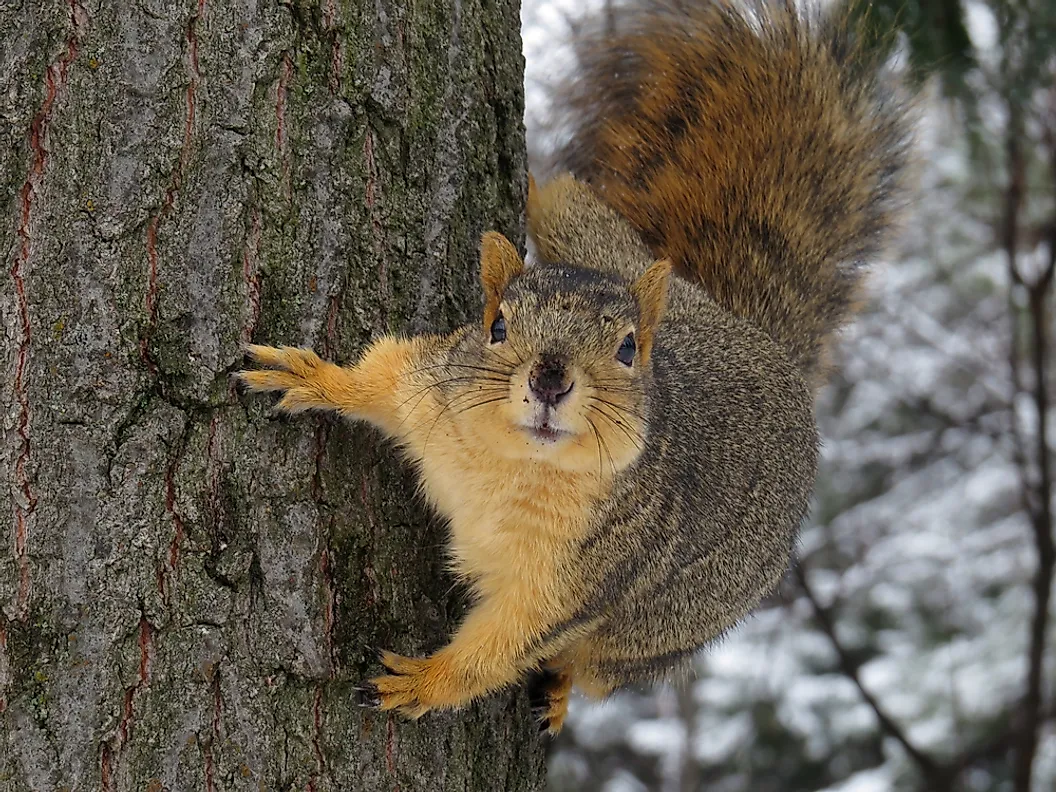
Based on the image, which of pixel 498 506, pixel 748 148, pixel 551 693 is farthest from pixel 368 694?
pixel 748 148

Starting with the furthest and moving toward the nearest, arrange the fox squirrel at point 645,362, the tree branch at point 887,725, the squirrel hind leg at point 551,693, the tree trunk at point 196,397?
the tree branch at point 887,725 → the squirrel hind leg at point 551,693 → the fox squirrel at point 645,362 → the tree trunk at point 196,397

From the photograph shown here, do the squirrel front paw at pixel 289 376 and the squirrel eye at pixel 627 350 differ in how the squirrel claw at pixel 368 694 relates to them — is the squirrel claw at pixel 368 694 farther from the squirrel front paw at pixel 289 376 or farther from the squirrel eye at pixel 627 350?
the squirrel eye at pixel 627 350

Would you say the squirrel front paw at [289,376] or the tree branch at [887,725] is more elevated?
the squirrel front paw at [289,376]

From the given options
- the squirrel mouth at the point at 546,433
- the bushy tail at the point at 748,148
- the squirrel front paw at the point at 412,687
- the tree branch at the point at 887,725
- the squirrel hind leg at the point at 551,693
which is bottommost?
the tree branch at the point at 887,725

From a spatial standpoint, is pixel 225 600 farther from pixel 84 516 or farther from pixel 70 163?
pixel 70 163

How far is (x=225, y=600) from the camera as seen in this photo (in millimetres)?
1498

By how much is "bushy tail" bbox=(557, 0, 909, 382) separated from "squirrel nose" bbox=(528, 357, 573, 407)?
107 centimetres

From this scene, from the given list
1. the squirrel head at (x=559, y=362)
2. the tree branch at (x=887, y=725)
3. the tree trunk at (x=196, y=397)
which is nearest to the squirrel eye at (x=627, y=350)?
the squirrel head at (x=559, y=362)

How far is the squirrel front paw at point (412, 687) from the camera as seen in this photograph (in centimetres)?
161

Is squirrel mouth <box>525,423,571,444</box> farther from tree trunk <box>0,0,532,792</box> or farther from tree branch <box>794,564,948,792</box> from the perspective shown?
tree branch <box>794,564,948,792</box>

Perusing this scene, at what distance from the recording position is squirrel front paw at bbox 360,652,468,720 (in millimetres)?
1605

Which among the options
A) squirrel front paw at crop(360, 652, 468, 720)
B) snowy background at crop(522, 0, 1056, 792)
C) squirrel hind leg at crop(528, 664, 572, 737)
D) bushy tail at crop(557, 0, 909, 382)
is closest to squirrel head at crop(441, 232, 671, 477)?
squirrel front paw at crop(360, 652, 468, 720)

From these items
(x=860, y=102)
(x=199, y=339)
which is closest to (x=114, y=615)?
(x=199, y=339)

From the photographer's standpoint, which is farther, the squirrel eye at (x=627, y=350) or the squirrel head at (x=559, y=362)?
the squirrel eye at (x=627, y=350)
